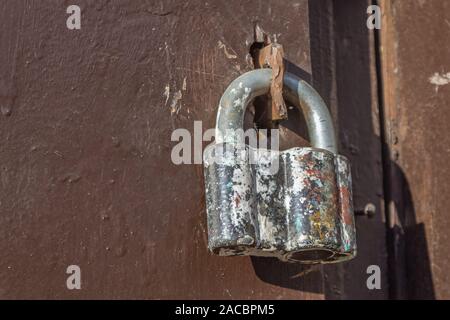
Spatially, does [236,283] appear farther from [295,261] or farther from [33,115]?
[33,115]

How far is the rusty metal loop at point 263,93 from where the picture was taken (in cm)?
98

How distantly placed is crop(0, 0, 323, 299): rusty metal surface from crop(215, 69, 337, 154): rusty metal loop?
0.19 feet

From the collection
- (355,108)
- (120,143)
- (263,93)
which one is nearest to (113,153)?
(120,143)

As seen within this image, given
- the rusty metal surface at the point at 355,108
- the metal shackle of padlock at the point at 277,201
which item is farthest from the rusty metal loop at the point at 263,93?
the rusty metal surface at the point at 355,108

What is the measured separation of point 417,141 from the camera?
125 cm

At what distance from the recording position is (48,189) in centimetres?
94

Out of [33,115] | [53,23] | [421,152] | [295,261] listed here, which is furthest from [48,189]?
[421,152]

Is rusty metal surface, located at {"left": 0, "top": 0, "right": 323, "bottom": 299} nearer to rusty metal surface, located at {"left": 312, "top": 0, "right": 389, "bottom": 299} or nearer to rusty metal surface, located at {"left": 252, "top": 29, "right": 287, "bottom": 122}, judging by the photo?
rusty metal surface, located at {"left": 252, "top": 29, "right": 287, "bottom": 122}

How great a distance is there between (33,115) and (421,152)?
0.60 metres

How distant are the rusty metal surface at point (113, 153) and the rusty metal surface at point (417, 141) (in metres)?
0.25

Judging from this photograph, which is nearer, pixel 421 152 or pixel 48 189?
pixel 48 189

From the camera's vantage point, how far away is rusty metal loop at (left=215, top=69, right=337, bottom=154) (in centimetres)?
98

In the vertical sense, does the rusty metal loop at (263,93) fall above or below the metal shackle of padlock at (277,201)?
above

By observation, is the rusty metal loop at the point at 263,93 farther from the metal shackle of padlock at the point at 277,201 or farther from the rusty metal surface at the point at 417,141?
the rusty metal surface at the point at 417,141
